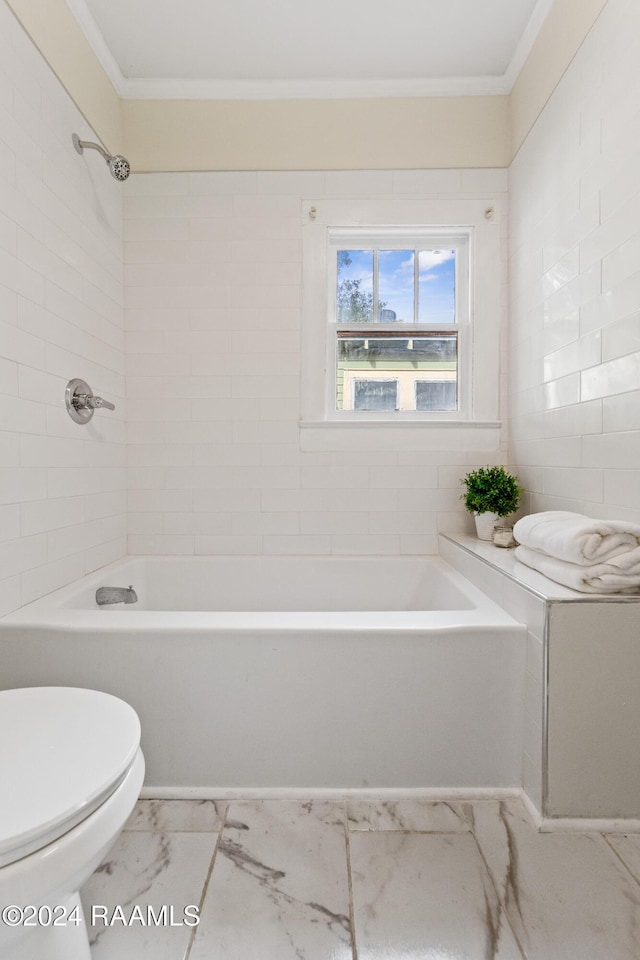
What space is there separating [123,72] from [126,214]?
56 cm

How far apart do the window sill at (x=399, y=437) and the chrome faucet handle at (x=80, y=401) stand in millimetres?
891

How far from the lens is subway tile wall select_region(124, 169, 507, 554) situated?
226 centimetres

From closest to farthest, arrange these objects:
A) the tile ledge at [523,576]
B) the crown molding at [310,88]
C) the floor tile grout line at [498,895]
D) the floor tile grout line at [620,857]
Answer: the floor tile grout line at [498,895]
the floor tile grout line at [620,857]
the tile ledge at [523,576]
the crown molding at [310,88]

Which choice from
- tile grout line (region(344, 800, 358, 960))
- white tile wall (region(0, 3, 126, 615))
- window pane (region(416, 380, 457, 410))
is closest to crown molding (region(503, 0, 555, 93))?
window pane (region(416, 380, 457, 410))

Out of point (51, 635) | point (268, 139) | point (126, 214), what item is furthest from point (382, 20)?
point (51, 635)

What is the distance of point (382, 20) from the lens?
1.88m

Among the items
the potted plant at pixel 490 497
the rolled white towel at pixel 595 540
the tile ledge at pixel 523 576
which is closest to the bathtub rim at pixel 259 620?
the tile ledge at pixel 523 576

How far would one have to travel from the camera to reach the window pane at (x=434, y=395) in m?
2.38

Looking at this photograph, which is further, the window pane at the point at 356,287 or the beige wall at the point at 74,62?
the window pane at the point at 356,287

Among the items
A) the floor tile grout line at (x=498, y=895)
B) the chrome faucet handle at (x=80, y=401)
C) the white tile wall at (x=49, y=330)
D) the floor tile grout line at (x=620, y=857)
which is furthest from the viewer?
the chrome faucet handle at (x=80, y=401)

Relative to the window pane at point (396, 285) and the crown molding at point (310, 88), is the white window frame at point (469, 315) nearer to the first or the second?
the window pane at point (396, 285)

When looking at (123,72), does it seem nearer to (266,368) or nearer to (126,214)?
(126,214)

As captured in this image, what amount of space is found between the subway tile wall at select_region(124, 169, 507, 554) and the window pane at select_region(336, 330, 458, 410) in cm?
24

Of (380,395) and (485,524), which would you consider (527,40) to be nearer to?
(380,395)
